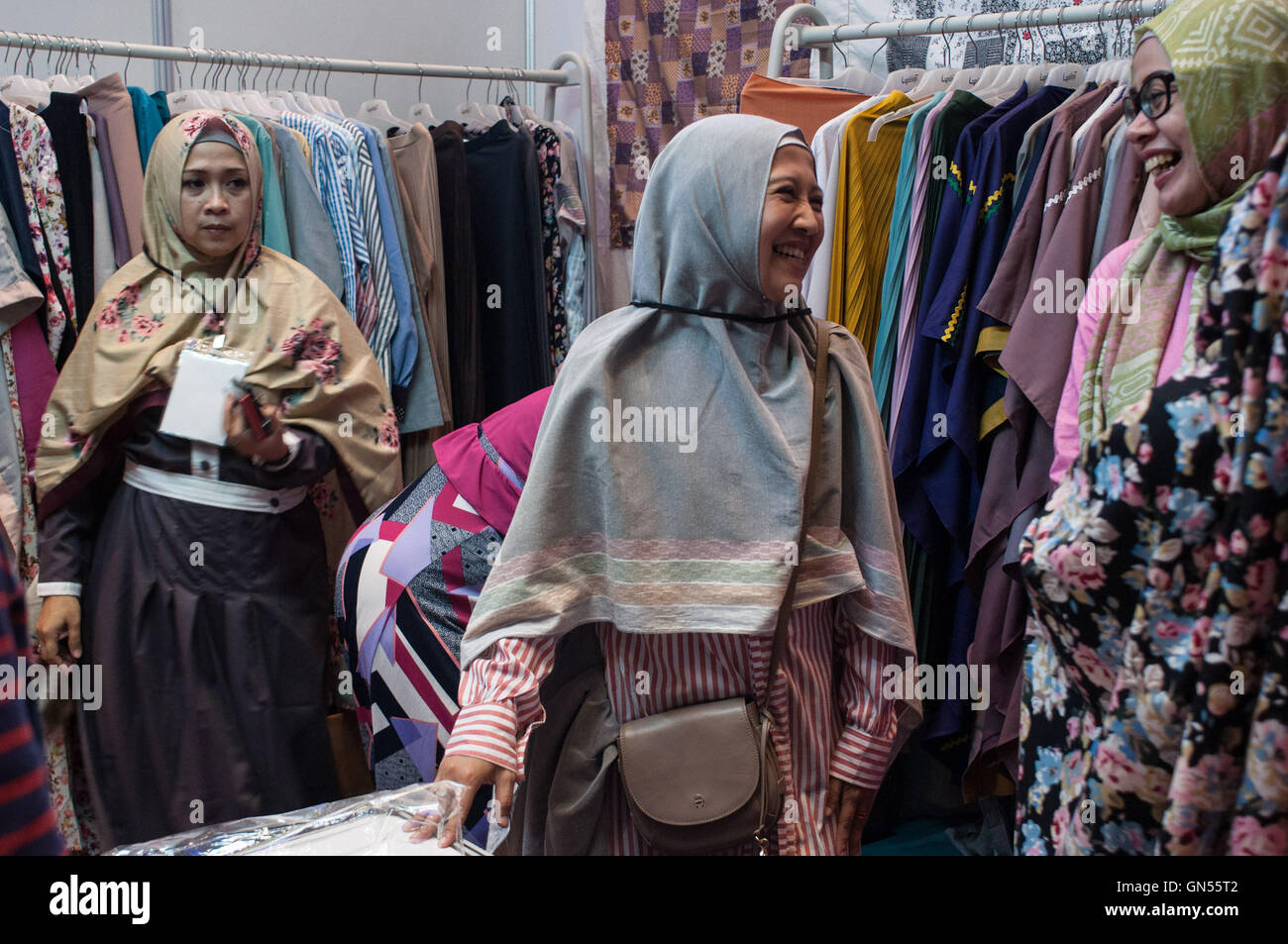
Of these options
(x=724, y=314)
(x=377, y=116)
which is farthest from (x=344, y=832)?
(x=377, y=116)

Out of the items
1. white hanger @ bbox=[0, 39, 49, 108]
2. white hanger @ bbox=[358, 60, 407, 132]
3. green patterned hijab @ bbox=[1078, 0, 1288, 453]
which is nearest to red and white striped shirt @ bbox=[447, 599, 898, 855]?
green patterned hijab @ bbox=[1078, 0, 1288, 453]

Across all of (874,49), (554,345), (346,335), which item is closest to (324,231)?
(346,335)

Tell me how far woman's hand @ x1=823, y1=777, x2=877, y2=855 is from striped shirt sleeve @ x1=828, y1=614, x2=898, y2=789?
0.01 m

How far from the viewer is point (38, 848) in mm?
767

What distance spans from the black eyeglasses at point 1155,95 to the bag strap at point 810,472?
0.52 metres

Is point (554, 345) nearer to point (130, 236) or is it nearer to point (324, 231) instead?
point (324, 231)

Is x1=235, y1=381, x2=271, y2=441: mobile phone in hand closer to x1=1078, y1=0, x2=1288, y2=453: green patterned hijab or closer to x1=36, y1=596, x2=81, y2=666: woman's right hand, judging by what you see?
x1=36, y1=596, x2=81, y2=666: woman's right hand

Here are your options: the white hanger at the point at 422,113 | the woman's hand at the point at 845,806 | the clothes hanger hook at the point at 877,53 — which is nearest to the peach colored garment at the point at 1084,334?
the woman's hand at the point at 845,806

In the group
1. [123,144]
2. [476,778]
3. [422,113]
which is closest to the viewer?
[476,778]

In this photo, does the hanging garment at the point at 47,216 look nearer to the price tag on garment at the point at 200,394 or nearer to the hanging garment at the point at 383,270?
the price tag on garment at the point at 200,394

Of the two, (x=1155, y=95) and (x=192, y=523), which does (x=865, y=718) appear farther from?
(x=192, y=523)

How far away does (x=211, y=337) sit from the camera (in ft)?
8.40

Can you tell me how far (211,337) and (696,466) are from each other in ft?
4.86

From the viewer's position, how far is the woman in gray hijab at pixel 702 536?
4.84ft
